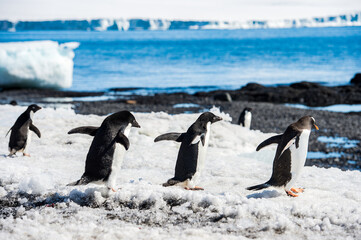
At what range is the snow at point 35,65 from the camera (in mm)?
28727

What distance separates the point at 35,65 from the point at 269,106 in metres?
15.2

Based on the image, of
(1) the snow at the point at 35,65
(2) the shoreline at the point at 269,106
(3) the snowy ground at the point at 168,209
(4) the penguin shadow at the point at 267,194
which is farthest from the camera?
(1) the snow at the point at 35,65

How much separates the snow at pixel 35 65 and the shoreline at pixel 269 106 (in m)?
0.86

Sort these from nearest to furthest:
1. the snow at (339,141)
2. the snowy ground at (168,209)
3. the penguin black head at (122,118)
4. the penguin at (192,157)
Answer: the snowy ground at (168,209) < the penguin black head at (122,118) < the penguin at (192,157) < the snow at (339,141)

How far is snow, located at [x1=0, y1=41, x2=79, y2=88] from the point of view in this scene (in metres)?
28.7

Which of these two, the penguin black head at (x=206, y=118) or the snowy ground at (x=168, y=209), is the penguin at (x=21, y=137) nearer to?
the snowy ground at (x=168, y=209)

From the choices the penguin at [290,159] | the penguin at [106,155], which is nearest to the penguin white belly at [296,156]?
the penguin at [290,159]

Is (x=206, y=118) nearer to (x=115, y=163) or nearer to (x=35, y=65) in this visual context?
(x=115, y=163)

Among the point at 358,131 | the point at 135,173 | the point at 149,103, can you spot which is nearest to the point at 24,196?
the point at 135,173

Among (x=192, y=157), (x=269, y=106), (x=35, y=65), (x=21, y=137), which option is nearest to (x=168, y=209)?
(x=192, y=157)

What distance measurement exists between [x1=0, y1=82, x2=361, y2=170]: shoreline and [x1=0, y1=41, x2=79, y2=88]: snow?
86 centimetres

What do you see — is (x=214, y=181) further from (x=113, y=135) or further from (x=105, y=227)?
(x=105, y=227)

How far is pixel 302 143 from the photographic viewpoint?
5070 mm

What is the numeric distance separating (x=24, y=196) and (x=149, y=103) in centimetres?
2070
